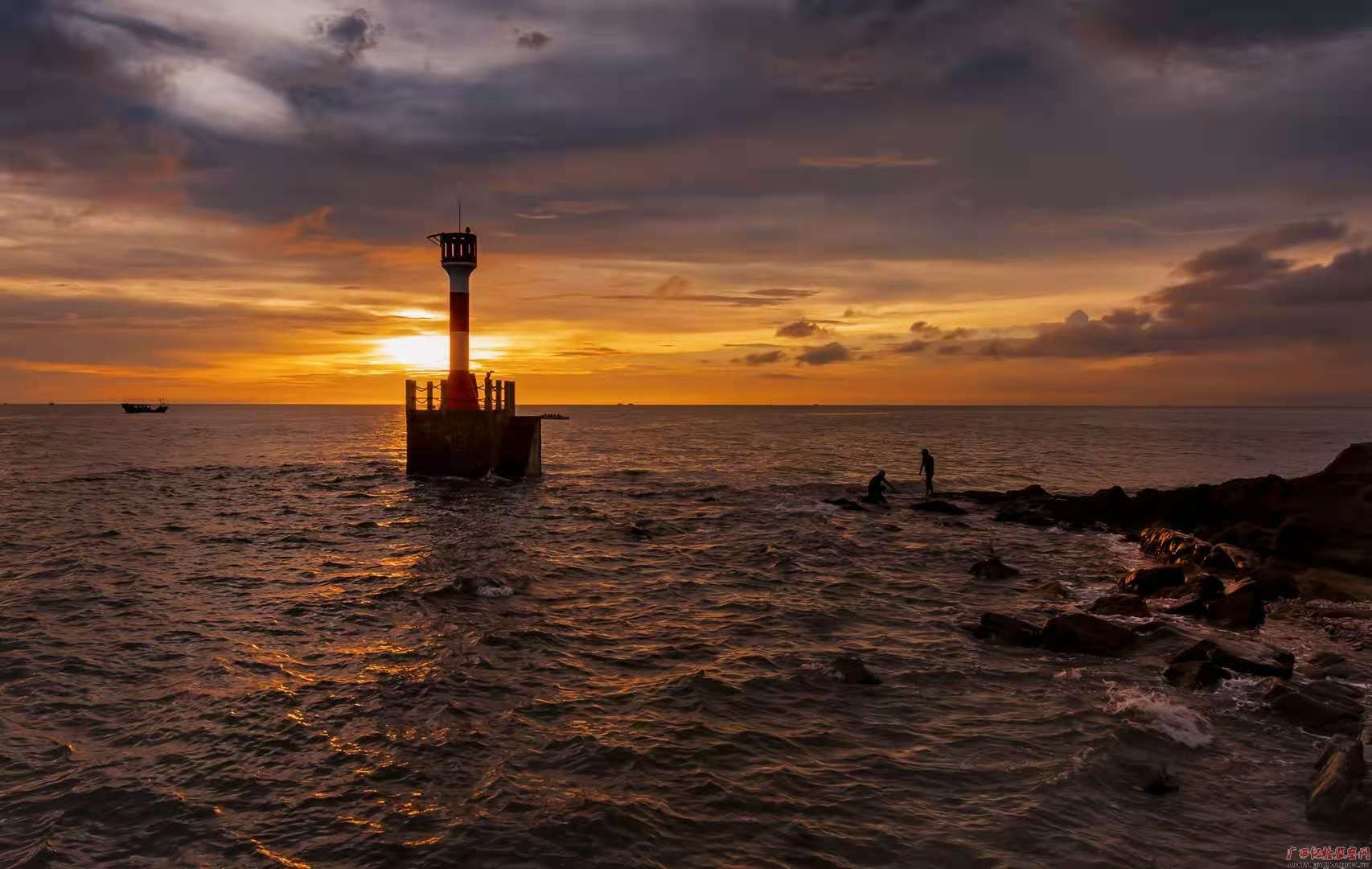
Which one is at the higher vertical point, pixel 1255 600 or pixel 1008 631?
pixel 1255 600

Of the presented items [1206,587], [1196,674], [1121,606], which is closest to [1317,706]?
[1196,674]

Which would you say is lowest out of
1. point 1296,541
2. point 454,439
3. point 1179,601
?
point 1179,601

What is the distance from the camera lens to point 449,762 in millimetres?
9680

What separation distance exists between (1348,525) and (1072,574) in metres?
7.55

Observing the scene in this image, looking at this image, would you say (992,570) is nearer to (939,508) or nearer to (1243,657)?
(1243,657)

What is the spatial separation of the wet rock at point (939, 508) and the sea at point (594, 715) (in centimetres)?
544

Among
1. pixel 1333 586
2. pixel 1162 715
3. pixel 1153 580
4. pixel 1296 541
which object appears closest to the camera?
pixel 1162 715

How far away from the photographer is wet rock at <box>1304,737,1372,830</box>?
7.98 metres

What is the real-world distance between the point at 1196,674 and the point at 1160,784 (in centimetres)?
410

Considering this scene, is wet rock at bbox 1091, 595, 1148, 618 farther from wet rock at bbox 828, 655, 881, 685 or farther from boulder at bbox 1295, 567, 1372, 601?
wet rock at bbox 828, 655, 881, 685

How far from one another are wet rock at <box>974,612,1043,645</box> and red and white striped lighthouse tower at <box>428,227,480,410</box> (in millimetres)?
28706

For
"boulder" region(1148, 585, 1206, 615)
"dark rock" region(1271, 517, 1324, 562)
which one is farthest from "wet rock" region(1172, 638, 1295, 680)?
"dark rock" region(1271, 517, 1324, 562)

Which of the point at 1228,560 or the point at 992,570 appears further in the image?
the point at 992,570

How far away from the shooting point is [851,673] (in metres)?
12.5
